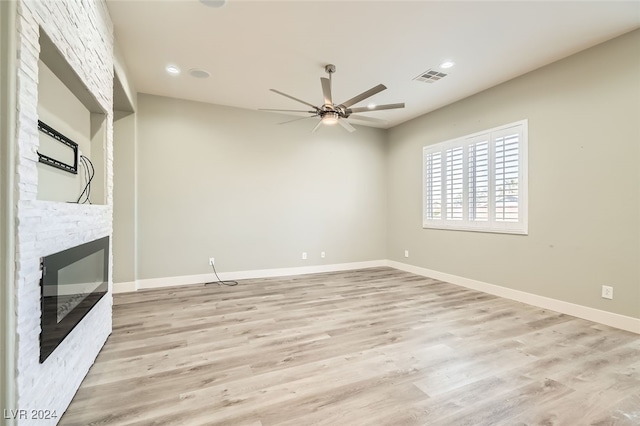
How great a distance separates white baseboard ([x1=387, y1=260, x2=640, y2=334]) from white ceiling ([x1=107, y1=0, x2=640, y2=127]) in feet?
8.91

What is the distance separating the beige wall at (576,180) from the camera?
9.62ft

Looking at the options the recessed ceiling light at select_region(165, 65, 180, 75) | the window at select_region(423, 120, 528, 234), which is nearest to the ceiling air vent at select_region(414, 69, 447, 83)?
the window at select_region(423, 120, 528, 234)

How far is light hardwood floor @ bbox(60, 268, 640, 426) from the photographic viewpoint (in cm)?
170

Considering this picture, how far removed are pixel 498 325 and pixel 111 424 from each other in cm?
343

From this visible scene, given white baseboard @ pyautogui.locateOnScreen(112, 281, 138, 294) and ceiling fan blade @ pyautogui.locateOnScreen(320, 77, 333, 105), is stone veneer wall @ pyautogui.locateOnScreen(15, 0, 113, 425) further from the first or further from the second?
white baseboard @ pyautogui.locateOnScreen(112, 281, 138, 294)

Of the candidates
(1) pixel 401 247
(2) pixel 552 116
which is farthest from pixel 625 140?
(1) pixel 401 247

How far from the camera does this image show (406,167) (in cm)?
593

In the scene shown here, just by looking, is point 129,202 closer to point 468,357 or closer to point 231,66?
point 231,66

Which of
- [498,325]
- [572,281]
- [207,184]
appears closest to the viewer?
[498,325]

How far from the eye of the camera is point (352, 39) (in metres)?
3.04

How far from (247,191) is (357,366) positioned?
369 centimetres

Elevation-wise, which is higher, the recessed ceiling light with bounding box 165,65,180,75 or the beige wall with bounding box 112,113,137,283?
the recessed ceiling light with bounding box 165,65,180,75

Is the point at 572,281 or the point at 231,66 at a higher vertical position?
the point at 231,66

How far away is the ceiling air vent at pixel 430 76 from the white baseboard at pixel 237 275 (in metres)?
3.68
